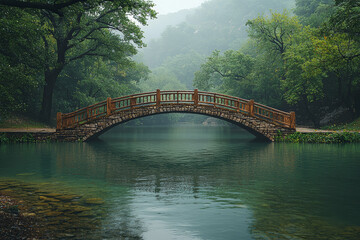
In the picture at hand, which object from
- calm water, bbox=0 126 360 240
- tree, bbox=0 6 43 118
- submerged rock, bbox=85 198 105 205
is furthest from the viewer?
tree, bbox=0 6 43 118

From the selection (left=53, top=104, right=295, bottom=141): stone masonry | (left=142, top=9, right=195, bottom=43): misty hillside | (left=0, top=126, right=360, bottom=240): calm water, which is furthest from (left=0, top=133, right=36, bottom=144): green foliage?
(left=142, top=9, right=195, bottom=43): misty hillside

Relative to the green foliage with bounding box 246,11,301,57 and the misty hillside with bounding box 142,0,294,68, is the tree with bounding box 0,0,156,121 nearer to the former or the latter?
the green foliage with bounding box 246,11,301,57

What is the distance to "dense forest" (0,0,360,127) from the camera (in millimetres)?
20500

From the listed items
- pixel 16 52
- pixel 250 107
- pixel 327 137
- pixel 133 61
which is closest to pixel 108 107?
pixel 16 52

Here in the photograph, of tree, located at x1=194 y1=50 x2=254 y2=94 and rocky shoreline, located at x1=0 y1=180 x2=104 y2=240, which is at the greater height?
tree, located at x1=194 y1=50 x2=254 y2=94

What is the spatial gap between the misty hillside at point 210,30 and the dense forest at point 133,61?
2489 inches

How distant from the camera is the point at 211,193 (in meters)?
7.88

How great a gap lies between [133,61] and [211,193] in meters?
27.9

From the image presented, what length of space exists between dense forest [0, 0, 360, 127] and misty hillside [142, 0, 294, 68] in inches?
2489

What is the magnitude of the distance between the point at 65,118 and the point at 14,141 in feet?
10.6

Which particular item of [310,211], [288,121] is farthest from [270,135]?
[310,211]

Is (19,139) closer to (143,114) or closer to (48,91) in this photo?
(48,91)

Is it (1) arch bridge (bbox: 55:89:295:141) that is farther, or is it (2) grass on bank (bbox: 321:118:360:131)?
(2) grass on bank (bbox: 321:118:360:131)

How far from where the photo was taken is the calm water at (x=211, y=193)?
5.39 metres
